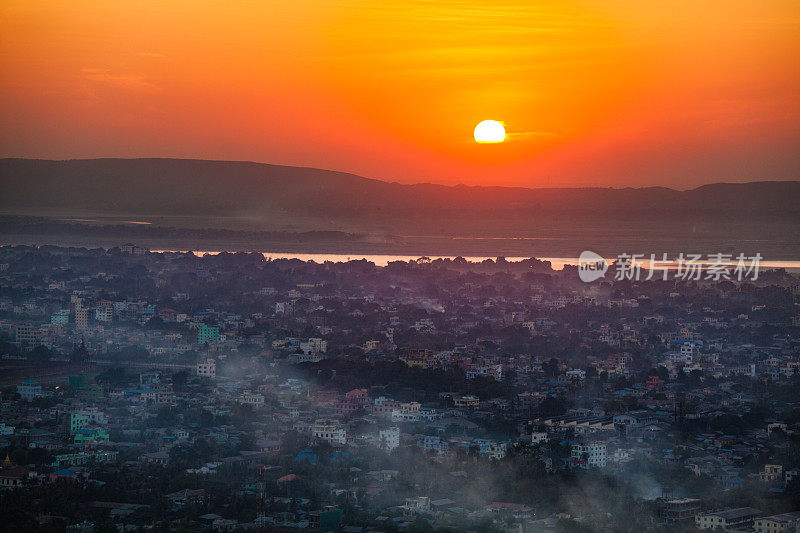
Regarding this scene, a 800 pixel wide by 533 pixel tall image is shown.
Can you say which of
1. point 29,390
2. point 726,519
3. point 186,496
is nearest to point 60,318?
point 29,390

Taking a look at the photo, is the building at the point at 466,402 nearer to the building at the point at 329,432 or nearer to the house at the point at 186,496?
the building at the point at 329,432

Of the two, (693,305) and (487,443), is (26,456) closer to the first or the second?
(487,443)

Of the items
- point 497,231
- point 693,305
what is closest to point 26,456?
point 693,305

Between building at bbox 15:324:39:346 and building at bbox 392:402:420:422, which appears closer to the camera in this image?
building at bbox 392:402:420:422

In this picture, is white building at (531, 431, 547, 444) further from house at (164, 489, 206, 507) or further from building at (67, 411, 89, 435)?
building at (67, 411, 89, 435)

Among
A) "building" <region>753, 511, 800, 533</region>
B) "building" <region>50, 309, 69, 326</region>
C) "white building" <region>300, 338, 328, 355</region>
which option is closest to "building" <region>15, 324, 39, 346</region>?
"building" <region>50, 309, 69, 326</region>

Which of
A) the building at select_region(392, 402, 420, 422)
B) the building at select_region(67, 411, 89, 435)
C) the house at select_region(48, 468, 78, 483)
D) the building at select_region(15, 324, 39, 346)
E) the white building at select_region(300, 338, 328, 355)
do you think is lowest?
the house at select_region(48, 468, 78, 483)
